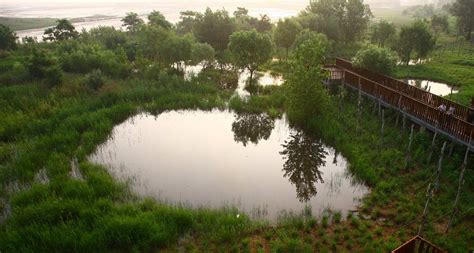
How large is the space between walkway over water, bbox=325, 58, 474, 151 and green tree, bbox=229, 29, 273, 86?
767 cm

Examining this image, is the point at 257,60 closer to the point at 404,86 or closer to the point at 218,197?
the point at 404,86

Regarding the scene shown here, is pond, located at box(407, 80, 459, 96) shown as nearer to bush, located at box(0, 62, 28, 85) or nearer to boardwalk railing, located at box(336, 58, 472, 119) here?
boardwalk railing, located at box(336, 58, 472, 119)

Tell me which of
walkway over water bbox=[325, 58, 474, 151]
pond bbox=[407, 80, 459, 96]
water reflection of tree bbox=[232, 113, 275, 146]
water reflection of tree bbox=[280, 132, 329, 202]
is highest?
walkway over water bbox=[325, 58, 474, 151]

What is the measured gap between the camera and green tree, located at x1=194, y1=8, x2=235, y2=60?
1934 inches

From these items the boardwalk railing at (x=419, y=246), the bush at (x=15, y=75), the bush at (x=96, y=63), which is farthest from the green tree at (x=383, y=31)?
the bush at (x=15, y=75)

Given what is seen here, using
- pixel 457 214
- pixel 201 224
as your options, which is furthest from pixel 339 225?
pixel 201 224

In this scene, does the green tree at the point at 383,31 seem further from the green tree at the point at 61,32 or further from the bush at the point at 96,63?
the green tree at the point at 61,32

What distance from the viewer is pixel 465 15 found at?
196 feet

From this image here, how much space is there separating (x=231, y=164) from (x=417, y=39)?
106 ft

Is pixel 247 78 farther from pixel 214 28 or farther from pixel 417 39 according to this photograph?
pixel 417 39

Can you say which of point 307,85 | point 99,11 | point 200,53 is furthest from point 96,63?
point 99,11

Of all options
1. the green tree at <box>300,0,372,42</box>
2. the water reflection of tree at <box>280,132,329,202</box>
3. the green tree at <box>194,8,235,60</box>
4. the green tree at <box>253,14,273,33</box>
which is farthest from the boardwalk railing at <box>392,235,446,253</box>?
the green tree at <box>253,14,273,33</box>

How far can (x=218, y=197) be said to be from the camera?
694 inches

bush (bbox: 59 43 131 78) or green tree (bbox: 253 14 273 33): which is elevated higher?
green tree (bbox: 253 14 273 33)
